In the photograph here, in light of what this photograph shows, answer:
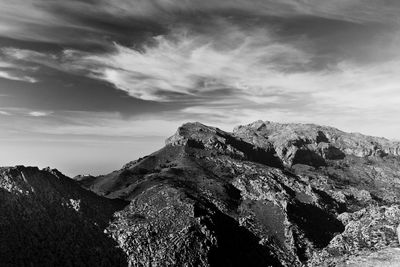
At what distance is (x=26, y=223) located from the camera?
19650cm

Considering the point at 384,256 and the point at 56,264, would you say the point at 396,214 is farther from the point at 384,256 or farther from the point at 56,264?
the point at 56,264

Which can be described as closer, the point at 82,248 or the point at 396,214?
the point at 396,214

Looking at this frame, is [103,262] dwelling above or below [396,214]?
below

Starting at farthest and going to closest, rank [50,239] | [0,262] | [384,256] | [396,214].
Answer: [50,239] → [0,262] → [396,214] → [384,256]

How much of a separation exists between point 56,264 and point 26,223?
2897 centimetres

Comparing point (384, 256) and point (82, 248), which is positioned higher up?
point (384, 256)

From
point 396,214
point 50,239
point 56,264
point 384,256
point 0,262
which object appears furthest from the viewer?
point 50,239

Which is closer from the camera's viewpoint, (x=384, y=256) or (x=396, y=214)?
(x=384, y=256)

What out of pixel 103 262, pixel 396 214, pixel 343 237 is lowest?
pixel 103 262

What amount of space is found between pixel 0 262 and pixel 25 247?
1538 cm

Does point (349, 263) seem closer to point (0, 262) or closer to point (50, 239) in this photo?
point (0, 262)

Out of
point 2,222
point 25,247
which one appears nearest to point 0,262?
point 25,247

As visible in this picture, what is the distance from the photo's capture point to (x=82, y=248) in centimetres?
19712

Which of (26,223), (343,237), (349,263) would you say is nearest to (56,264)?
(26,223)
